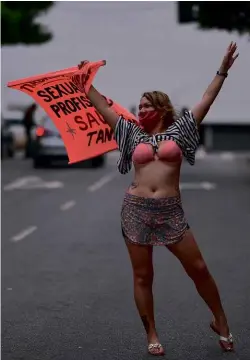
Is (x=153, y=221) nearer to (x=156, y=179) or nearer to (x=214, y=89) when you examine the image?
(x=156, y=179)

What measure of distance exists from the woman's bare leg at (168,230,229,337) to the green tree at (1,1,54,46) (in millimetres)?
36188

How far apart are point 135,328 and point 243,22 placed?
20229 millimetres

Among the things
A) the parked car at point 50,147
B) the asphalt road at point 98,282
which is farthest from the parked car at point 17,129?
the asphalt road at point 98,282

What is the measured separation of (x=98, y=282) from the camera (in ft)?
29.5

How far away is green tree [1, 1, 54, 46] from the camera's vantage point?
4203 cm

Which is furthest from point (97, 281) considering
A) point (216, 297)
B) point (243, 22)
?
point (243, 22)

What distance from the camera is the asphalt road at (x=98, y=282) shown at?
6359mm

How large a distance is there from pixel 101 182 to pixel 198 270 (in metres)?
16.5

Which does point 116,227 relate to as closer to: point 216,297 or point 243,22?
point 216,297

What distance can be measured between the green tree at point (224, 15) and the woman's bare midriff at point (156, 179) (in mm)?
18831

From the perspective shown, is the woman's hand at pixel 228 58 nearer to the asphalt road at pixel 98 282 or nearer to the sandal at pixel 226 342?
the sandal at pixel 226 342

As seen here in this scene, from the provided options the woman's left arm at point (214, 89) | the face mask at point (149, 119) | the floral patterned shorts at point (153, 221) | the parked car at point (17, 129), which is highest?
the woman's left arm at point (214, 89)

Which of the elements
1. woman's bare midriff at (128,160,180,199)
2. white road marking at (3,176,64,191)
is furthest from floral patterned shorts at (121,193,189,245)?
white road marking at (3,176,64,191)

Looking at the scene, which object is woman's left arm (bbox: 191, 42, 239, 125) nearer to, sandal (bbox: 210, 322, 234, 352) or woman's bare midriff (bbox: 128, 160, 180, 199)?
woman's bare midriff (bbox: 128, 160, 180, 199)
